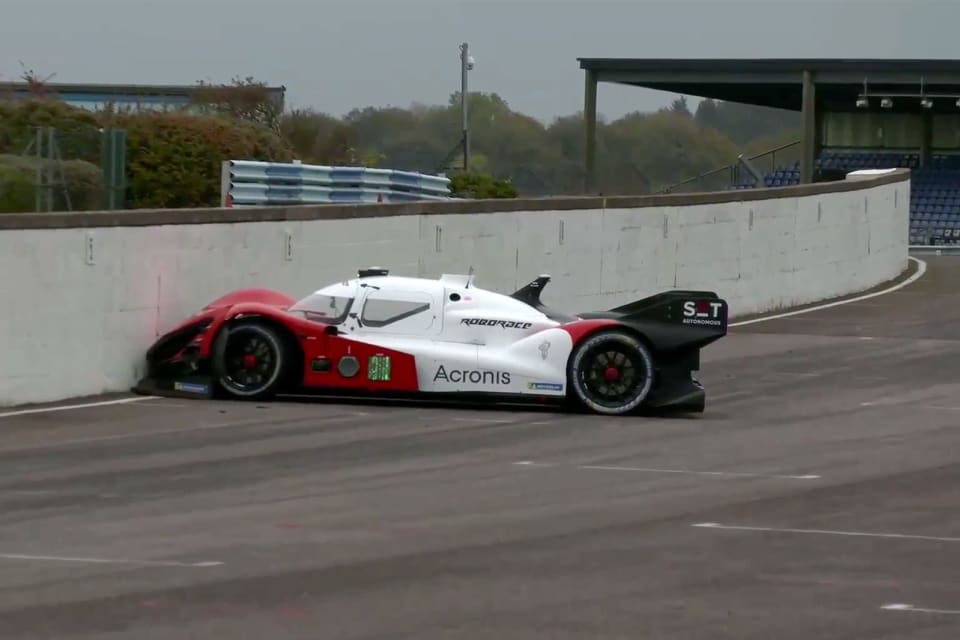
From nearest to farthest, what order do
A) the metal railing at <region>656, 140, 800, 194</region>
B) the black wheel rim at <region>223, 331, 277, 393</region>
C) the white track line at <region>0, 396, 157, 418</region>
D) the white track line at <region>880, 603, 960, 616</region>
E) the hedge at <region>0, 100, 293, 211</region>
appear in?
1. the white track line at <region>880, 603, 960, 616</region>
2. the white track line at <region>0, 396, 157, 418</region>
3. the black wheel rim at <region>223, 331, 277, 393</region>
4. the hedge at <region>0, 100, 293, 211</region>
5. the metal railing at <region>656, 140, 800, 194</region>

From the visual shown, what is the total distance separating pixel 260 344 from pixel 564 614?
29.4 feet

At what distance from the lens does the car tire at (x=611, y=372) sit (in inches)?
642

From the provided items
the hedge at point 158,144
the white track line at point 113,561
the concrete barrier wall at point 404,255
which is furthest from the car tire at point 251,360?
the hedge at point 158,144

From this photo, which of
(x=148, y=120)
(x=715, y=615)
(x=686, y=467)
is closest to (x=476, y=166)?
(x=148, y=120)

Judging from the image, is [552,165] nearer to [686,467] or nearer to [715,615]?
[686,467]

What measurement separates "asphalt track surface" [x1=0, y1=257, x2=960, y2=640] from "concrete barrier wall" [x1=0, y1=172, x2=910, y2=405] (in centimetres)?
103

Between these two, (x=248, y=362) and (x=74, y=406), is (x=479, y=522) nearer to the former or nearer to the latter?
(x=248, y=362)

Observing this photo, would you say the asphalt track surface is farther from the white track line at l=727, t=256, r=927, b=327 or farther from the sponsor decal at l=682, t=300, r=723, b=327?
the white track line at l=727, t=256, r=927, b=327

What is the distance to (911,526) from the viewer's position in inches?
414

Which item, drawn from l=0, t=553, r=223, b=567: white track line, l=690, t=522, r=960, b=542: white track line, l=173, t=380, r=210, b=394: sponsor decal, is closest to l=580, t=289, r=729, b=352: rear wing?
l=173, t=380, r=210, b=394: sponsor decal

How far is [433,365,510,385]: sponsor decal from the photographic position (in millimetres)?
16219

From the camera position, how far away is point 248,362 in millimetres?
16391

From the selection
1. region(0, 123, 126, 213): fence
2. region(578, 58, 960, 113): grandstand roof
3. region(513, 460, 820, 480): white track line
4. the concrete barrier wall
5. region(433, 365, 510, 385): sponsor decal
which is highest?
region(578, 58, 960, 113): grandstand roof

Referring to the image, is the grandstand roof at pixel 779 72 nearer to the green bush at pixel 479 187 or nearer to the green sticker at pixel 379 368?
the green bush at pixel 479 187
